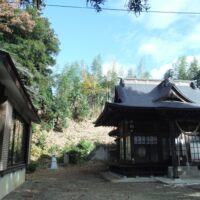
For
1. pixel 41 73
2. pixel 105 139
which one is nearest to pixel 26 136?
pixel 41 73

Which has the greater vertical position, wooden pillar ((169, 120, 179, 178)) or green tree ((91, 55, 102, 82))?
green tree ((91, 55, 102, 82))

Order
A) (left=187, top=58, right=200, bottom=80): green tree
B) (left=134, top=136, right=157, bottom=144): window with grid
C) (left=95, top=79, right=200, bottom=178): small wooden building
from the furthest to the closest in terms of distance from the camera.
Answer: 1. (left=187, top=58, right=200, bottom=80): green tree
2. (left=134, top=136, right=157, bottom=144): window with grid
3. (left=95, top=79, right=200, bottom=178): small wooden building

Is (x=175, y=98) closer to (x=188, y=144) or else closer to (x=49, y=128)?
(x=188, y=144)

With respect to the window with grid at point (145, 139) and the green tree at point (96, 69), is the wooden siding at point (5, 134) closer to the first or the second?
the window with grid at point (145, 139)

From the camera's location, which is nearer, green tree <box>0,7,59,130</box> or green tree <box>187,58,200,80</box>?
green tree <box>0,7,59,130</box>

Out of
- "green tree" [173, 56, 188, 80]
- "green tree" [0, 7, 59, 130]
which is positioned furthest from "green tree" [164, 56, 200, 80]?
"green tree" [0, 7, 59, 130]

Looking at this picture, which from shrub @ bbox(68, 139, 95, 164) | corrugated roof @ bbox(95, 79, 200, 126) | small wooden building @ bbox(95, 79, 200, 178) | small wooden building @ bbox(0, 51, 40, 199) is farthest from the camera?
shrub @ bbox(68, 139, 95, 164)

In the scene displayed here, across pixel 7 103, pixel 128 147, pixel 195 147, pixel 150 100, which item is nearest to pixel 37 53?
pixel 150 100

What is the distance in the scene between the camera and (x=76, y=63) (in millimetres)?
54875

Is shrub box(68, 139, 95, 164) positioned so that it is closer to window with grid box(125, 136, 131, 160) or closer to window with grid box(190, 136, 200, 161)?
window with grid box(125, 136, 131, 160)

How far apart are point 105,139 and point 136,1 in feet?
83.7

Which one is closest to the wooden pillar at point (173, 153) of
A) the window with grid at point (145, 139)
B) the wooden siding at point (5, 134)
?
the window with grid at point (145, 139)

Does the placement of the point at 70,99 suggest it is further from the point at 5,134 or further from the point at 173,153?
A: the point at 5,134

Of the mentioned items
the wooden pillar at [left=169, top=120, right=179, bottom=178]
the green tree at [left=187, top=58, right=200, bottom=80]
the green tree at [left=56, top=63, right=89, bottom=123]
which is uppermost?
the green tree at [left=187, top=58, right=200, bottom=80]
